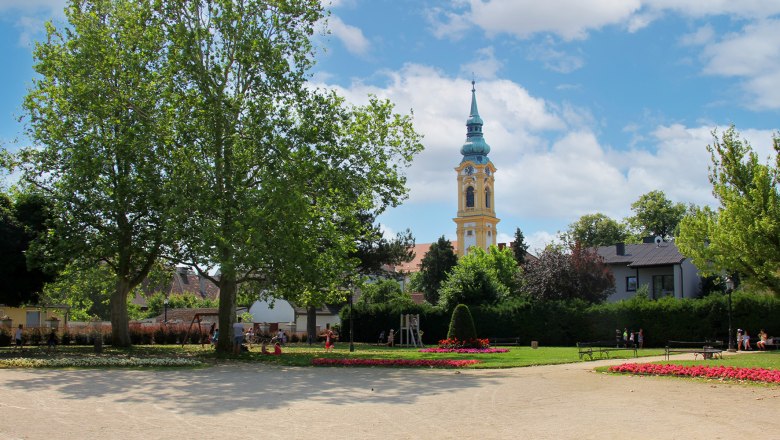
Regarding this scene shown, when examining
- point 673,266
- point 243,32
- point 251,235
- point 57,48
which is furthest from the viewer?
point 673,266

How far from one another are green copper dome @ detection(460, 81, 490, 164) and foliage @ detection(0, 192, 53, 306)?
9181 centimetres

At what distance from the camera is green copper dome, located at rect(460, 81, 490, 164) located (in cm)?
11912

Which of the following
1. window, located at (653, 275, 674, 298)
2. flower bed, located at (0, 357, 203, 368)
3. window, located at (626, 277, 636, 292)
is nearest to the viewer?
flower bed, located at (0, 357, 203, 368)

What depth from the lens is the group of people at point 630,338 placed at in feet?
129

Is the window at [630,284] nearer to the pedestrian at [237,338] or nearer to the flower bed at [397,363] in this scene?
the flower bed at [397,363]

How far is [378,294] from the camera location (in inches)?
2375

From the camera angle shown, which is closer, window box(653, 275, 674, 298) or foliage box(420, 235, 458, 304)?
window box(653, 275, 674, 298)

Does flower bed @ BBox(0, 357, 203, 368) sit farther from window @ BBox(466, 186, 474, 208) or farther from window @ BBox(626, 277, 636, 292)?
window @ BBox(466, 186, 474, 208)

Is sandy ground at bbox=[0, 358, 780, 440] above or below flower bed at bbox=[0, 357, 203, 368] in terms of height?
above

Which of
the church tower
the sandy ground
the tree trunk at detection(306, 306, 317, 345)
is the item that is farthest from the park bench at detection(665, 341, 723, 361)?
the church tower

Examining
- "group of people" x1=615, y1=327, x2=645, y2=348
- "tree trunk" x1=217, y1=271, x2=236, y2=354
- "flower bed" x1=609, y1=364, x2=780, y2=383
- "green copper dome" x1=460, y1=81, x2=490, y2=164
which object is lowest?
"group of people" x1=615, y1=327, x2=645, y2=348

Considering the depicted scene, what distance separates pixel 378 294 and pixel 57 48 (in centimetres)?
3452

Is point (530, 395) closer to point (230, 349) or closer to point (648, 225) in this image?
point (230, 349)

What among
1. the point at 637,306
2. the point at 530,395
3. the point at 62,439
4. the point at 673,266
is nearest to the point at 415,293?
the point at 673,266
